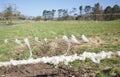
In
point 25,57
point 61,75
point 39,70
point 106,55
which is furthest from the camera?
point 25,57

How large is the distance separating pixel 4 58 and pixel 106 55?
4.22m

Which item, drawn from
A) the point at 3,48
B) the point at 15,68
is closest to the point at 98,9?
the point at 3,48

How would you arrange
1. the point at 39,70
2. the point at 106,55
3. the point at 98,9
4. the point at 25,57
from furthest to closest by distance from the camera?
the point at 98,9 < the point at 25,57 < the point at 106,55 < the point at 39,70

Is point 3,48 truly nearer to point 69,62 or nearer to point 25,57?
point 25,57

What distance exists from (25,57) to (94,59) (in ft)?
10.3

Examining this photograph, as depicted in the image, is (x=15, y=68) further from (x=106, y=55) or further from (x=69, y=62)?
(x=106, y=55)

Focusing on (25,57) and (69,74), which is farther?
(25,57)

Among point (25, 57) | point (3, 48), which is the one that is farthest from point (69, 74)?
point (3, 48)

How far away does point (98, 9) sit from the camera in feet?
219

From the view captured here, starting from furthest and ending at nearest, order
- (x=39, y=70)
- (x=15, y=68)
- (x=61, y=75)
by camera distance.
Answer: (x=15, y=68) < (x=39, y=70) < (x=61, y=75)

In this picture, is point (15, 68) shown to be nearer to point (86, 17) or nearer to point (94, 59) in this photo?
point (94, 59)

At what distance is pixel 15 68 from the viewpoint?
8.52 m

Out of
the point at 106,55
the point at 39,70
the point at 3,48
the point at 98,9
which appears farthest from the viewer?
the point at 98,9

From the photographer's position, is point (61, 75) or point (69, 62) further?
point (69, 62)
